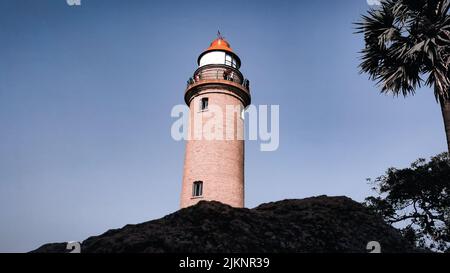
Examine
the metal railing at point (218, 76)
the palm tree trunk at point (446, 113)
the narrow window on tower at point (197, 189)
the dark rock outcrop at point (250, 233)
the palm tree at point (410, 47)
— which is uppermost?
the metal railing at point (218, 76)

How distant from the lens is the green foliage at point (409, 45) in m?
11.7

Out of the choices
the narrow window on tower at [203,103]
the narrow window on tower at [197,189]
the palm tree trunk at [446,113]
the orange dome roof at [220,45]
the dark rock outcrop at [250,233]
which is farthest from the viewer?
the orange dome roof at [220,45]

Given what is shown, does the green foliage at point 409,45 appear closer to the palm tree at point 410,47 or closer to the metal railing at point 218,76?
the palm tree at point 410,47

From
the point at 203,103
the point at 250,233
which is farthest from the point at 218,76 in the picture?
the point at 250,233

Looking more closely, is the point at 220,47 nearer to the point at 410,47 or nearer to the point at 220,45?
the point at 220,45

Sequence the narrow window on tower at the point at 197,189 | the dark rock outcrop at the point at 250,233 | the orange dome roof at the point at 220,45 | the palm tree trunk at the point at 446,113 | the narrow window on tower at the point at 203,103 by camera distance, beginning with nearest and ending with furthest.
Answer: the dark rock outcrop at the point at 250,233 < the palm tree trunk at the point at 446,113 < the narrow window on tower at the point at 197,189 < the narrow window on tower at the point at 203,103 < the orange dome roof at the point at 220,45

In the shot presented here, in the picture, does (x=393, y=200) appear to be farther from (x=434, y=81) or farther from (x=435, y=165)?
(x=434, y=81)

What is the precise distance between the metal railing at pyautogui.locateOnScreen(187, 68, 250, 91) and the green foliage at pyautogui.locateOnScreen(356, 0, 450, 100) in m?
10.2

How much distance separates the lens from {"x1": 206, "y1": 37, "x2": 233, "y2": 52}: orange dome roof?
938 inches

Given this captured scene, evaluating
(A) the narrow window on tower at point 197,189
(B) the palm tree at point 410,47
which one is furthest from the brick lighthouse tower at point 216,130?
(B) the palm tree at point 410,47

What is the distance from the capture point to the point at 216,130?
2061 centimetres

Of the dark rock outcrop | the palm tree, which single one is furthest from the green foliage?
the dark rock outcrop

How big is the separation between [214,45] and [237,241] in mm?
19457

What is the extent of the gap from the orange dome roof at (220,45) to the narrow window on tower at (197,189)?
9.54 meters
